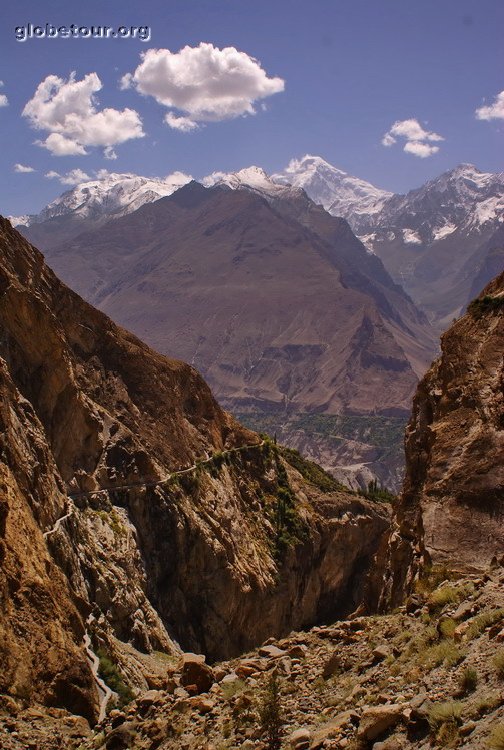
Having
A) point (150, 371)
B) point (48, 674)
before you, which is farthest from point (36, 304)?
point (48, 674)

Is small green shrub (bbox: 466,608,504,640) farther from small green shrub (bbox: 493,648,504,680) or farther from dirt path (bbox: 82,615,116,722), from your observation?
dirt path (bbox: 82,615,116,722)

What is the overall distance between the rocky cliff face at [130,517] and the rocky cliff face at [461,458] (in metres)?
7.14

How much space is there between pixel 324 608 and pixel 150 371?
1016 inches

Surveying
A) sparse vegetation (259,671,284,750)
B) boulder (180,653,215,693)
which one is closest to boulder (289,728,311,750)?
sparse vegetation (259,671,284,750)

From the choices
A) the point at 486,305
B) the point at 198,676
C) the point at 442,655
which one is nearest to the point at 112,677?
the point at 198,676

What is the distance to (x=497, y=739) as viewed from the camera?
8594 millimetres

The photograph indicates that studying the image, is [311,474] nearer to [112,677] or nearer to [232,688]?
[112,677]

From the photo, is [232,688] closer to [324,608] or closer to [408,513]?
[408,513]

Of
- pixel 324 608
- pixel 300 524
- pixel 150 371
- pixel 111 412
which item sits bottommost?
pixel 324 608

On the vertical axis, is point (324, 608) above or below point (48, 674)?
below

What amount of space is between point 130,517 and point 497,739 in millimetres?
41378

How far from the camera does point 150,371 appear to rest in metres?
63.6

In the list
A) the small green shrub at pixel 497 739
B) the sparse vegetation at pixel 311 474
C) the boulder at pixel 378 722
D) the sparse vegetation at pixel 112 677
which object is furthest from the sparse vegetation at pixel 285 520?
the small green shrub at pixel 497 739

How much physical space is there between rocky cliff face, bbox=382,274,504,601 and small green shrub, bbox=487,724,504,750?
43.7ft
